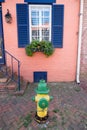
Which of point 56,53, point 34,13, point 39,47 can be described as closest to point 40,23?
point 34,13

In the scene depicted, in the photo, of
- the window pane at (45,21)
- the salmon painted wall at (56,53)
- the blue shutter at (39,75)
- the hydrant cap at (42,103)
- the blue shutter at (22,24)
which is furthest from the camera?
the blue shutter at (39,75)

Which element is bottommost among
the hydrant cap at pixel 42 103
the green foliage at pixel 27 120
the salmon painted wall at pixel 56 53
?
the green foliage at pixel 27 120

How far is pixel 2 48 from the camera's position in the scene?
5816mm

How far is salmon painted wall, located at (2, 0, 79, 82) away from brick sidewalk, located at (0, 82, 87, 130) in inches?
25.9

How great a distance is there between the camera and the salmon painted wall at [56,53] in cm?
549

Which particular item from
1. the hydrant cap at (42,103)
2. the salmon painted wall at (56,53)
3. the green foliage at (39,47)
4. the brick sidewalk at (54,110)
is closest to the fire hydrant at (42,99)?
the hydrant cap at (42,103)

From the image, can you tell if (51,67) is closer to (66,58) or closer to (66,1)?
(66,58)

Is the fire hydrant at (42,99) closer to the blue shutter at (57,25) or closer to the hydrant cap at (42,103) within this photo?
the hydrant cap at (42,103)

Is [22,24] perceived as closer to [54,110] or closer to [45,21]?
[45,21]

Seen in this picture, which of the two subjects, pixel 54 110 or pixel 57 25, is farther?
pixel 57 25

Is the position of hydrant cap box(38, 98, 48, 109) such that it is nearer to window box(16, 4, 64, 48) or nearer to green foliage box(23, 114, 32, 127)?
green foliage box(23, 114, 32, 127)

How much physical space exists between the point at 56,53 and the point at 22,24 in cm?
151

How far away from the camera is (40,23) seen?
567cm

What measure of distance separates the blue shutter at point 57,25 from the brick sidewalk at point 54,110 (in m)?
1.56
